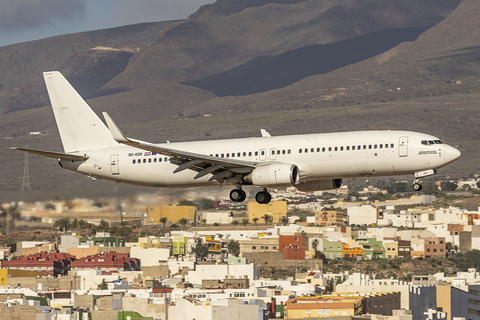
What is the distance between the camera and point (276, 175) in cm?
5859

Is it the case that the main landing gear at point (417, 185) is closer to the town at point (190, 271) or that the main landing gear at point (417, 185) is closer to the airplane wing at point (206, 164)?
the airplane wing at point (206, 164)

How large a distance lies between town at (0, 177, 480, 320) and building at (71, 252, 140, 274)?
0.80ft

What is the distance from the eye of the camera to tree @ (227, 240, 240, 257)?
189125 mm

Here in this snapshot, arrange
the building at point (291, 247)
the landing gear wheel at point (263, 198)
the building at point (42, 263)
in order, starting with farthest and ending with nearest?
the building at point (291, 247)
the building at point (42, 263)
the landing gear wheel at point (263, 198)

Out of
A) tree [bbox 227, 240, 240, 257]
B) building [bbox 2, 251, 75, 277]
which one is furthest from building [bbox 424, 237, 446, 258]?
building [bbox 2, 251, 75, 277]

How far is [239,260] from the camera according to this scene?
6422 inches

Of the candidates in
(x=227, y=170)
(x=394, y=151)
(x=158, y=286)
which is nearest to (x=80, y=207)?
(x=227, y=170)

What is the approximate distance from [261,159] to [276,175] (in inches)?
96.9

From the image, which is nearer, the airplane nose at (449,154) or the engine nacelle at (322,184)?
the airplane nose at (449,154)

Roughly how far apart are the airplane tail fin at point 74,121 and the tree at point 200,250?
394 ft

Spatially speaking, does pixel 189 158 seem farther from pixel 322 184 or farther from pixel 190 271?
pixel 190 271

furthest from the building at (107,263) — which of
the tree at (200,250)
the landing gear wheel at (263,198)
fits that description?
the landing gear wheel at (263,198)

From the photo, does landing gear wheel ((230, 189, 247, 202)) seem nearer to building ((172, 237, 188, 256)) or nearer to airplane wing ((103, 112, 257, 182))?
airplane wing ((103, 112, 257, 182))

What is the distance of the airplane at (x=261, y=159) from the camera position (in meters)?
58.2
